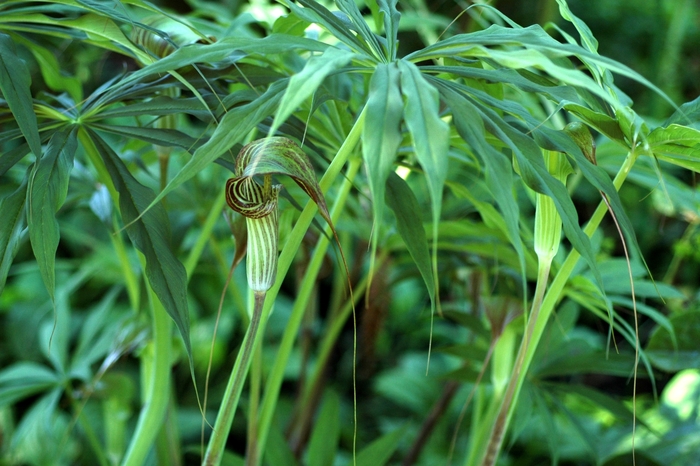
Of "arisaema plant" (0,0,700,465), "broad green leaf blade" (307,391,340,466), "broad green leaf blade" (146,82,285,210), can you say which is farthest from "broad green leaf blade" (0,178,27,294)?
"broad green leaf blade" (307,391,340,466)

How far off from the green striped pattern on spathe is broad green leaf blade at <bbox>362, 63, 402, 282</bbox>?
89mm

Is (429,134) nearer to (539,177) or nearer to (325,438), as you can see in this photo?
(539,177)

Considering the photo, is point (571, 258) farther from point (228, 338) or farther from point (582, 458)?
point (228, 338)

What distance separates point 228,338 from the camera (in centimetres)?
131

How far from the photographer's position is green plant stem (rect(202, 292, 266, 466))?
361mm

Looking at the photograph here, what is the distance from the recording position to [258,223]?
35 centimetres

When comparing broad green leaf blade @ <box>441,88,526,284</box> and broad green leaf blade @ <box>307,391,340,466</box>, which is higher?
broad green leaf blade @ <box>441,88,526,284</box>

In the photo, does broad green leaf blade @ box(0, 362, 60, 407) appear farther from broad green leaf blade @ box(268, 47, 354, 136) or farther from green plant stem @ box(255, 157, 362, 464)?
broad green leaf blade @ box(268, 47, 354, 136)

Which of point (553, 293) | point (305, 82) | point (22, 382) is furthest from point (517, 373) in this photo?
point (22, 382)

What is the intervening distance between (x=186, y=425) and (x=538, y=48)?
3.19 ft

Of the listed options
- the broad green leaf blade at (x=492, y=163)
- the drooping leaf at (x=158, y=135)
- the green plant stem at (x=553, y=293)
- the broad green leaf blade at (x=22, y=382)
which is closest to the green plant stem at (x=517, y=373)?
the green plant stem at (x=553, y=293)

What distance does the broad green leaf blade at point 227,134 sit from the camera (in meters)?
0.28

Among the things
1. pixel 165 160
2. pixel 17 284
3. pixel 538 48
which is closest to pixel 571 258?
pixel 538 48

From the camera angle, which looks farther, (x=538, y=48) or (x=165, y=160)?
(x=165, y=160)
